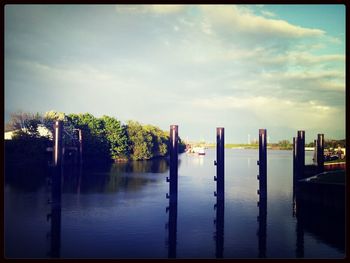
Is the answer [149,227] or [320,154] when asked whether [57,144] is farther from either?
[320,154]

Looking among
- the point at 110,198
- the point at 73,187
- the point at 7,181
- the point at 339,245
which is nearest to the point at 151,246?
the point at 339,245

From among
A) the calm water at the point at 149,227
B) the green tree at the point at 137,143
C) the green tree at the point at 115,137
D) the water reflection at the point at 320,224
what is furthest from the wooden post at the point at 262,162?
the green tree at the point at 137,143

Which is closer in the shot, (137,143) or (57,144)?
(57,144)

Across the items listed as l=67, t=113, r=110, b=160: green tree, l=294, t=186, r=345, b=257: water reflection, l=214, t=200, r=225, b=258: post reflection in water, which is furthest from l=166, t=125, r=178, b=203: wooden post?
l=67, t=113, r=110, b=160: green tree

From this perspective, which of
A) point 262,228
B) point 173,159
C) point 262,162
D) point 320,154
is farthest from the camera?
point 320,154

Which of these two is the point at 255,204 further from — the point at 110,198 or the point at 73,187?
the point at 73,187

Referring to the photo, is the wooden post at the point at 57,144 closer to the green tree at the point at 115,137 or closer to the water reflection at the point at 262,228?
the water reflection at the point at 262,228

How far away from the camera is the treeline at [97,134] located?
6000 cm

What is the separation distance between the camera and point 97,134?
69.2m

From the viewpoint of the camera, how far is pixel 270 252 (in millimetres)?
16781

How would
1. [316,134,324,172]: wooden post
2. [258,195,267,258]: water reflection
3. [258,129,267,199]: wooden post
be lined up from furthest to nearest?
1. [316,134,324,172]: wooden post
2. [258,129,267,199]: wooden post
3. [258,195,267,258]: water reflection

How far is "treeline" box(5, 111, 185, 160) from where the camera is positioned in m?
60.0

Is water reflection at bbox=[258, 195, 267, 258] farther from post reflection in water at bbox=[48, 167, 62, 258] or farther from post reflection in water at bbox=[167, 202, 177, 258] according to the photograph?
post reflection in water at bbox=[48, 167, 62, 258]

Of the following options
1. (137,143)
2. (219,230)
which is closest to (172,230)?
(219,230)
